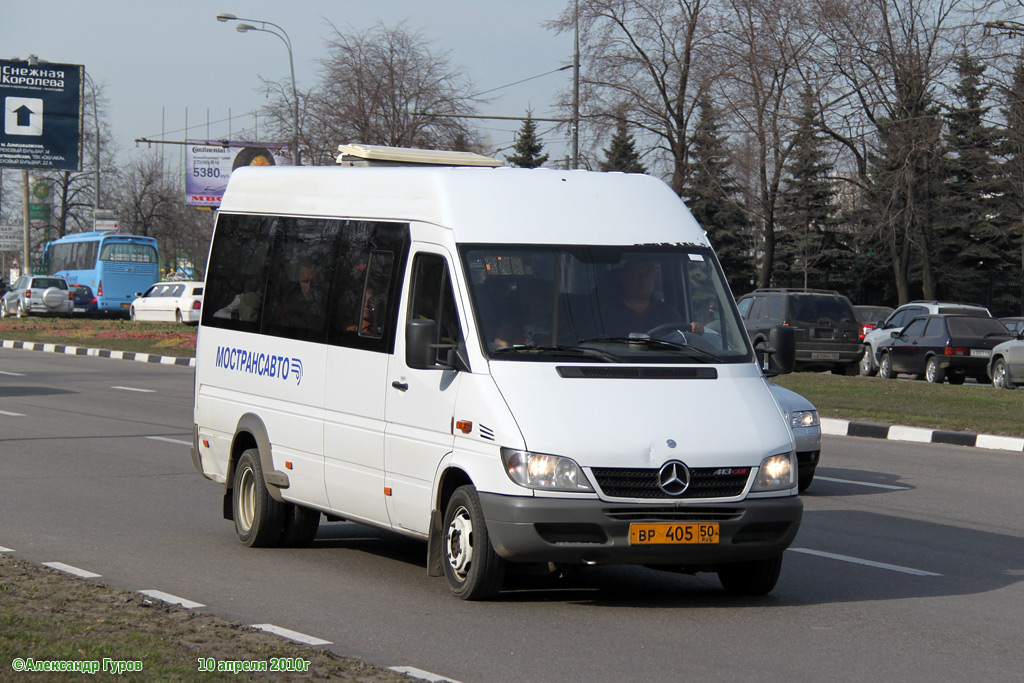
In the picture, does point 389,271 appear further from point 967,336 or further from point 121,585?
point 967,336

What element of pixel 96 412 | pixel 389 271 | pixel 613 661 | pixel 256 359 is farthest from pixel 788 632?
pixel 96 412

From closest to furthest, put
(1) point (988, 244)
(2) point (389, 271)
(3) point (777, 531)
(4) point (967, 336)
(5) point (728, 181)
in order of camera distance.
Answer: (3) point (777, 531) → (2) point (389, 271) → (4) point (967, 336) → (5) point (728, 181) → (1) point (988, 244)

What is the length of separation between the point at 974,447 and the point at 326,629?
1207 centimetres

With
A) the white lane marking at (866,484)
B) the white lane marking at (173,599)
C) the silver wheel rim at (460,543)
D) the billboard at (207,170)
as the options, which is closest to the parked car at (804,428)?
the white lane marking at (866,484)

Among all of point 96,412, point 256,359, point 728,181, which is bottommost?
point 96,412

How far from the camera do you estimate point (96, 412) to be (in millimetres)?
18078

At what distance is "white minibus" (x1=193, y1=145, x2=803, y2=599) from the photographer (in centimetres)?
656

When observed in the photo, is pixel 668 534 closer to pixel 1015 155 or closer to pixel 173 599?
pixel 173 599

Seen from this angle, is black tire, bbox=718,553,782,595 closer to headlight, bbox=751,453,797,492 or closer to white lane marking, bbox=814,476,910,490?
headlight, bbox=751,453,797,492

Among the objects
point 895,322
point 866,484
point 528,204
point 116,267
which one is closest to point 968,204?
point 895,322

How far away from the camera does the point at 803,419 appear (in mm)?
11055

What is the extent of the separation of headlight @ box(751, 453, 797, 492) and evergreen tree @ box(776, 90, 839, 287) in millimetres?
44454

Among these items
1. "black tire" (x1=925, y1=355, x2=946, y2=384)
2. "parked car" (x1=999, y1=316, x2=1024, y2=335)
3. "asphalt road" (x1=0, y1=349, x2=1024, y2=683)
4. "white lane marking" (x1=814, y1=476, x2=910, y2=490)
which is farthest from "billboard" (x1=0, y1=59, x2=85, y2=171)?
"white lane marking" (x1=814, y1=476, x2=910, y2=490)

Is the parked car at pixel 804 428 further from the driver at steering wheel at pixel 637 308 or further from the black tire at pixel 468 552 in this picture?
the black tire at pixel 468 552
